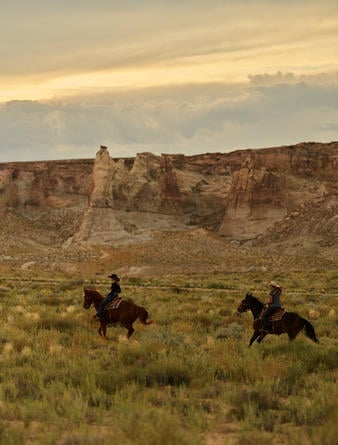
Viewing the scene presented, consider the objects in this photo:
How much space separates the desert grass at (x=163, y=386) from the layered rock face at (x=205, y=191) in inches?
2577

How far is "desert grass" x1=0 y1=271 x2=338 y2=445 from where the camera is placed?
806 cm

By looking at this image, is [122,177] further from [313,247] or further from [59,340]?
[59,340]

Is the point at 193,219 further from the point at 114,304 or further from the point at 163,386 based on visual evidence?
the point at 163,386

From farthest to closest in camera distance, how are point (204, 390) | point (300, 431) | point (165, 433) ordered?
1. point (204, 390)
2. point (300, 431)
3. point (165, 433)

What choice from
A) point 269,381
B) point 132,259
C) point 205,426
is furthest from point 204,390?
point 132,259

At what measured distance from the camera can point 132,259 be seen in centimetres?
6712

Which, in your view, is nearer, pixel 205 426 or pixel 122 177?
pixel 205 426

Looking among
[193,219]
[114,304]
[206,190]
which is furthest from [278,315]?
[206,190]

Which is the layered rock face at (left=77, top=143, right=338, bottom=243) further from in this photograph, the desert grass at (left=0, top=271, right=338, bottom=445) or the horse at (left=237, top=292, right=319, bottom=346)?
the horse at (left=237, top=292, right=319, bottom=346)

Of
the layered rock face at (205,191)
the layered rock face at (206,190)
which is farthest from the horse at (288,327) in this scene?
the layered rock face at (206,190)

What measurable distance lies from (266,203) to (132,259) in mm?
23993

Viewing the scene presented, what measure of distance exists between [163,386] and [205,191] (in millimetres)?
87284

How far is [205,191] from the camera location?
320 feet

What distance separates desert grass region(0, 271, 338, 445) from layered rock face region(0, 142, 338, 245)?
215ft
